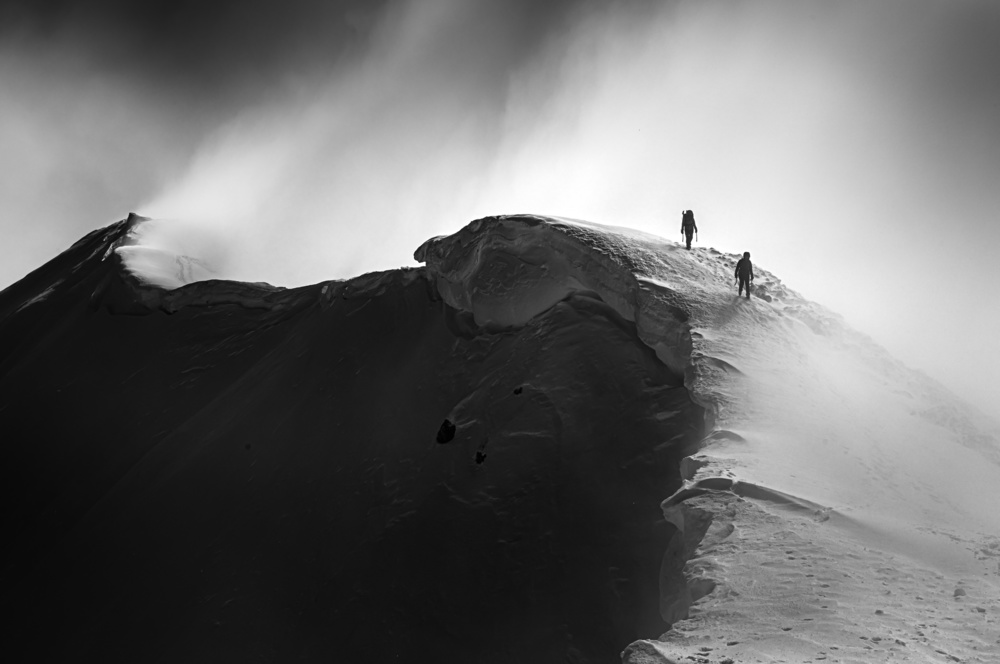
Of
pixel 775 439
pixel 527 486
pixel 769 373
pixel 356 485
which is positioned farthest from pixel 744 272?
pixel 356 485

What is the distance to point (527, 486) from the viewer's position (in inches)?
698

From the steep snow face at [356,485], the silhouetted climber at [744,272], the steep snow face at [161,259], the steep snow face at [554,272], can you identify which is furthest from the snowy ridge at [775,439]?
the steep snow face at [161,259]

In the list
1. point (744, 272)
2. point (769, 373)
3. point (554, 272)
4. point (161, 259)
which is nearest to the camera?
point (769, 373)

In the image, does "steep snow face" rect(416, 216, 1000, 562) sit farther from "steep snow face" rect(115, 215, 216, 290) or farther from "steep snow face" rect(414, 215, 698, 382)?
"steep snow face" rect(115, 215, 216, 290)

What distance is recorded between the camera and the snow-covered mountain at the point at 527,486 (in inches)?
452

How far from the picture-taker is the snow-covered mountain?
1147 cm

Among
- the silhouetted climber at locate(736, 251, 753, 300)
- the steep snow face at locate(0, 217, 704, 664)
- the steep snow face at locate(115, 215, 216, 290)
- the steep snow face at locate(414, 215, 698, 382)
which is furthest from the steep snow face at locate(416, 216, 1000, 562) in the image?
the steep snow face at locate(115, 215, 216, 290)

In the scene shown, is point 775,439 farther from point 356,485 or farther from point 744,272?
point 356,485

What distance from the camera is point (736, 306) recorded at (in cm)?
1888

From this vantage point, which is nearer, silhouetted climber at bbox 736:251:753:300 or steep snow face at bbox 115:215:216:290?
silhouetted climber at bbox 736:251:753:300

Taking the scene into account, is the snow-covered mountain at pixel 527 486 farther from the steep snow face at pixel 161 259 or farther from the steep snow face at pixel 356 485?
the steep snow face at pixel 161 259

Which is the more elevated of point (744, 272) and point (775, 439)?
point (744, 272)

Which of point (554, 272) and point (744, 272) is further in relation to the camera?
point (554, 272)

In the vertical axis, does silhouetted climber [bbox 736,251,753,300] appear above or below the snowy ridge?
above
